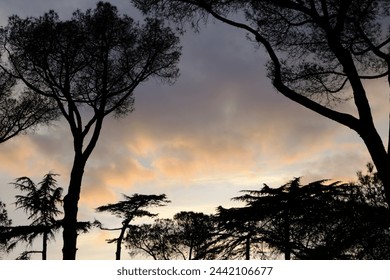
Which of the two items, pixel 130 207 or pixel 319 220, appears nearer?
pixel 319 220

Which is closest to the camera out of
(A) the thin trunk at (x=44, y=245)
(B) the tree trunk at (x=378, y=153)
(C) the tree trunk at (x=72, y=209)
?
(B) the tree trunk at (x=378, y=153)

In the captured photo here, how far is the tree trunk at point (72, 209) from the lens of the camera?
13.8 metres

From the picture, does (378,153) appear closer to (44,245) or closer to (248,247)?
(248,247)

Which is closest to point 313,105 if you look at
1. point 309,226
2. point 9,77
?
point 309,226

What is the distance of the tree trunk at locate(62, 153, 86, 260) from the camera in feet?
45.3

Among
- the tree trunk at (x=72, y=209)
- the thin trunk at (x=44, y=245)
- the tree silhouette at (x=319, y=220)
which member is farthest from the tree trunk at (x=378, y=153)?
the thin trunk at (x=44, y=245)

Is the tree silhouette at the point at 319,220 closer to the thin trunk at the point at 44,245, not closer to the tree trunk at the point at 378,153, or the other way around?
the tree trunk at the point at 378,153

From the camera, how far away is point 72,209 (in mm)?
14227

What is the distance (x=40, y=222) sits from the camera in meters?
28.0

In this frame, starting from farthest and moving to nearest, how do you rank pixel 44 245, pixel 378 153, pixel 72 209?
pixel 44 245 → pixel 72 209 → pixel 378 153

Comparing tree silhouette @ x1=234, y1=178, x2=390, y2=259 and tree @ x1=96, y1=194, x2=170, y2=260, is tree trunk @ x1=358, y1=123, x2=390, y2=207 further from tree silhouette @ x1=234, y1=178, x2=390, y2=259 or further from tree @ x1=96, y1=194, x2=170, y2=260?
tree @ x1=96, y1=194, x2=170, y2=260

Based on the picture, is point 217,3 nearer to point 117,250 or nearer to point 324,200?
point 324,200

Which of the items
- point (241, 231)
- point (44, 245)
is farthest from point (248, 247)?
point (44, 245)

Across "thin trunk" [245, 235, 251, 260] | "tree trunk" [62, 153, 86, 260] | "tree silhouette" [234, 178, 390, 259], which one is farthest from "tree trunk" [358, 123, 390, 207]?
"thin trunk" [245, 235, 251, 260]
